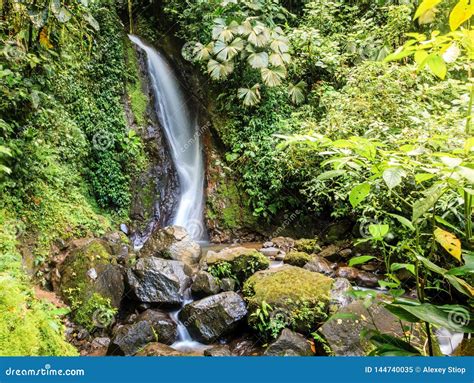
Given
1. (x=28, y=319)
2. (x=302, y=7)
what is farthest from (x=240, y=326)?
(x=302, y=7)

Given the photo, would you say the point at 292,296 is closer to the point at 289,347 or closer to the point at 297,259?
the point at 289,347

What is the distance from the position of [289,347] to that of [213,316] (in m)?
1.15

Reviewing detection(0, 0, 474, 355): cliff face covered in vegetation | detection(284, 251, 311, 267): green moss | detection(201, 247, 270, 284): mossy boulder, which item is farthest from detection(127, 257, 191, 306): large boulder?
detection(284, 251, 311, 267): green moss

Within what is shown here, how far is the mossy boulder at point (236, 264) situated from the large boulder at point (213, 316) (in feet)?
2.13

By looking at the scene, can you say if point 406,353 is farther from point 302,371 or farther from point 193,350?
point 193,350

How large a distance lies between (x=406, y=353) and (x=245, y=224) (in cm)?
697

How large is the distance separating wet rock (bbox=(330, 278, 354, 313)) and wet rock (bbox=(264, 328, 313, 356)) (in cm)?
65

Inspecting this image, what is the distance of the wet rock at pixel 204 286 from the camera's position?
495 cm

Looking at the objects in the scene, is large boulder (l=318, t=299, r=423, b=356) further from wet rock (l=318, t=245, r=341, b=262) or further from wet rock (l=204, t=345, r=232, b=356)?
wet rock (l=318, t=245, r=341, b=262)

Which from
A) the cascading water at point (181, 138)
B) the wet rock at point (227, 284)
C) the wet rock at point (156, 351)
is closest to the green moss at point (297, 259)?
the wet rock at point (227, 284)

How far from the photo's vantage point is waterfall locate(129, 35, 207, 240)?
850cm

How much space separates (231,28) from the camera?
873 cm

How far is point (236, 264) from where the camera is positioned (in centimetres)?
529

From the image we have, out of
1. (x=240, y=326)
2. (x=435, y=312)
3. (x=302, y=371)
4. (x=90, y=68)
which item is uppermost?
(x=90, y=68)
